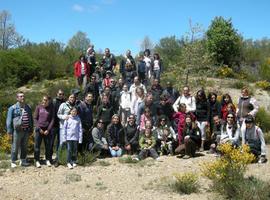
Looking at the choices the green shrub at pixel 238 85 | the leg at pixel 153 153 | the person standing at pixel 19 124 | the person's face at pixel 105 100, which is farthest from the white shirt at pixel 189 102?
the green shrub at pixel 238 85

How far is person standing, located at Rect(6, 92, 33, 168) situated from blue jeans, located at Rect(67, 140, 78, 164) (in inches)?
43.1

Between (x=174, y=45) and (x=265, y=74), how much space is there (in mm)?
10778

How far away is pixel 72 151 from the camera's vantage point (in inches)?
452

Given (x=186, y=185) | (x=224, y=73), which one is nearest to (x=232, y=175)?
(x=186, y=185)

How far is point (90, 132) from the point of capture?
40.7 ft

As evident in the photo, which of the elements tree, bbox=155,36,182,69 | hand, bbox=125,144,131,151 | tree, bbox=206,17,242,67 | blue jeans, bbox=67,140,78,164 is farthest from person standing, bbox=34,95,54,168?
tree, bbox=155,36,182,69

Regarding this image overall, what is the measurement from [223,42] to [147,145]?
2082cm

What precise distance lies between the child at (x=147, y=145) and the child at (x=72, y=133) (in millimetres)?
1832

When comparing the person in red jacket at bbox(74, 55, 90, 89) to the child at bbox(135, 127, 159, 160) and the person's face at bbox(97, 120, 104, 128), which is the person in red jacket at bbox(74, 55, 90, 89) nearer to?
the person's face at bbox(97, 120, 104, 128)

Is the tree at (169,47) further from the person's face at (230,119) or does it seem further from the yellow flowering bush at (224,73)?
the person's face at (230,119)

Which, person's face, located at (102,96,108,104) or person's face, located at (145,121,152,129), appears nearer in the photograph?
person's face, located at (145,121,152,129)

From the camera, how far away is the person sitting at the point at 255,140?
1130 cm

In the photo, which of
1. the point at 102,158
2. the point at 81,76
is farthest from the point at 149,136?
the point at 81,76

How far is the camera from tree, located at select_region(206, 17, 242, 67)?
1243 inches
